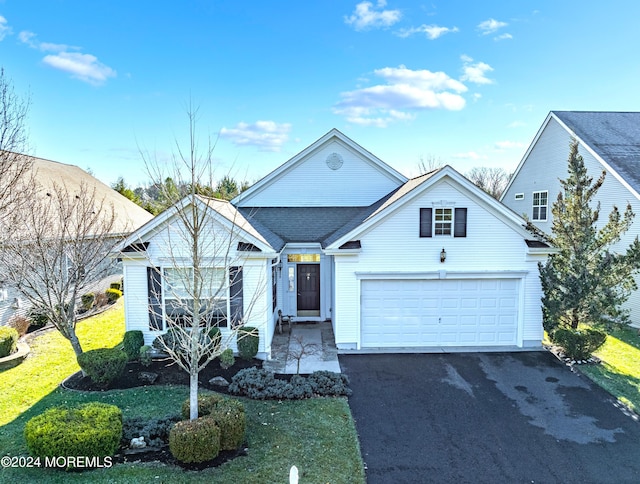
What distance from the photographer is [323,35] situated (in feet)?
55.3

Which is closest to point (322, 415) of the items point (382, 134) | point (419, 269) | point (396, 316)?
point (396, 316)

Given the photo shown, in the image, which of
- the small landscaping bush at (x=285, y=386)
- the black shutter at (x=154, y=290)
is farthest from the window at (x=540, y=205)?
the black shutter at (x=154, y=290)

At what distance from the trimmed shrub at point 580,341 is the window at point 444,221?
4.33 metres

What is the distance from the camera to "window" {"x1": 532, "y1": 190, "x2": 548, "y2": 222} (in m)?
20.6

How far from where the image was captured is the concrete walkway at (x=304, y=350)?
37.3 ft

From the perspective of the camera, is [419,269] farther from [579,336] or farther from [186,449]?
[186,449]

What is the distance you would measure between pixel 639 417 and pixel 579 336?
3325mm

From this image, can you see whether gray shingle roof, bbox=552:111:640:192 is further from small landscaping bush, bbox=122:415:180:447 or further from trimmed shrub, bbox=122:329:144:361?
trimmed shrub, bbox=122:329:144:361

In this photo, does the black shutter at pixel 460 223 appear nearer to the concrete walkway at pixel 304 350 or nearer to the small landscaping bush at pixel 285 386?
the concrete walkway at pixel 304 350

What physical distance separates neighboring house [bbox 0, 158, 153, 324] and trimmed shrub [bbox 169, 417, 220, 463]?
337 inches

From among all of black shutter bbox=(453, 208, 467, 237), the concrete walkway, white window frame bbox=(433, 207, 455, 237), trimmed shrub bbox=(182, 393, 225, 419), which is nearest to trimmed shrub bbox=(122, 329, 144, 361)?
the concrete walkway

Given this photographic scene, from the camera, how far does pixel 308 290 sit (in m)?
16.3

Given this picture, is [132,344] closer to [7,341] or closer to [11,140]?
[7,341]

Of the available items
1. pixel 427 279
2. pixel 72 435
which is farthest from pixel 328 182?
pixel 72 435
